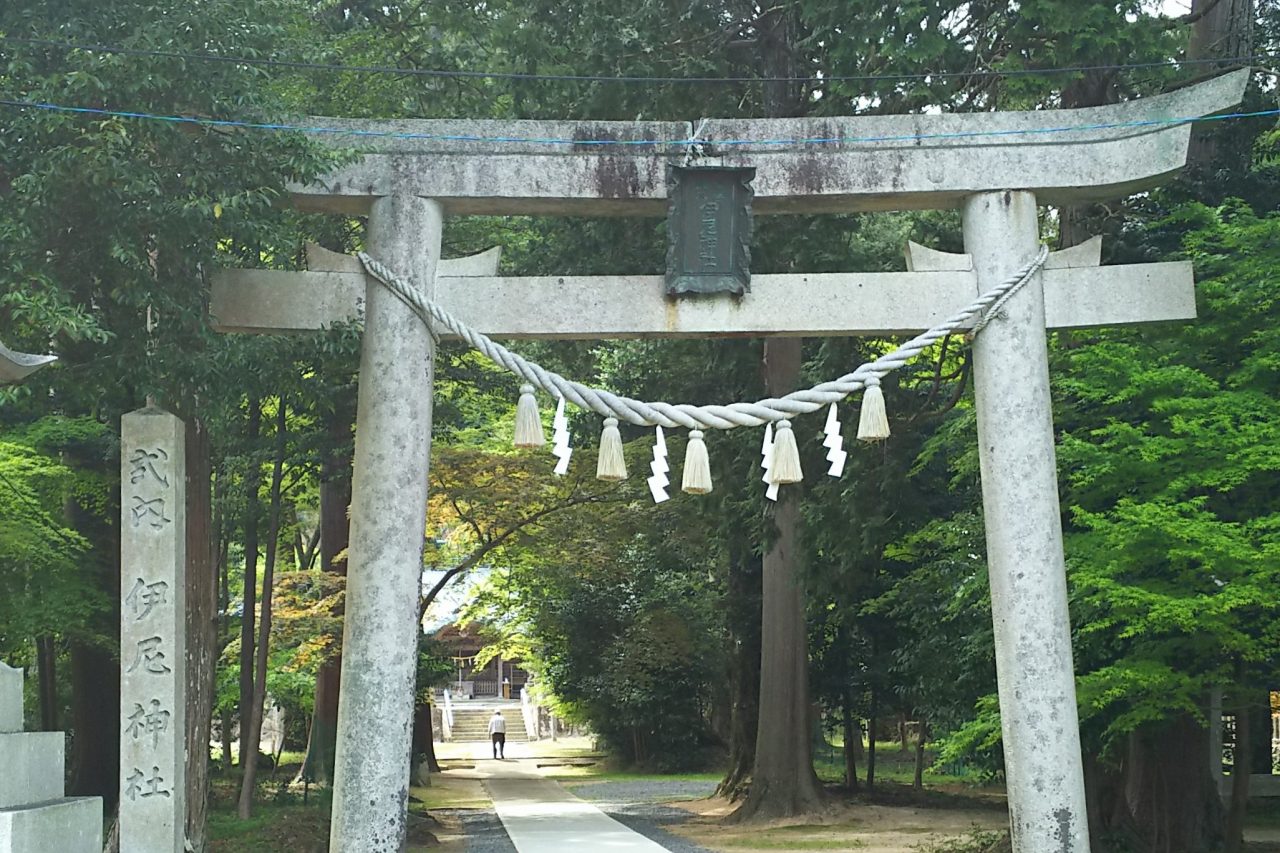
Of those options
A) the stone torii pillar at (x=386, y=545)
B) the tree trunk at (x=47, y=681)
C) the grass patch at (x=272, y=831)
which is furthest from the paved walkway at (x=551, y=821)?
the stone torii pillar at (x=386, y=545)

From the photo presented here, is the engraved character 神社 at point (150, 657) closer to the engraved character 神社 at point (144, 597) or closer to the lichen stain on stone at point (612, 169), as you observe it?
the engraved character 神社 at point (144, 597)

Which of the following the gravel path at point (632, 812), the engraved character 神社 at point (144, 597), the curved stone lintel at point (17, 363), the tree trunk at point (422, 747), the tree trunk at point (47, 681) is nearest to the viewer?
the curved stone lintel at point (17, 363)

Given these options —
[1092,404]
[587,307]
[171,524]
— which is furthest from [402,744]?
[1092,404]

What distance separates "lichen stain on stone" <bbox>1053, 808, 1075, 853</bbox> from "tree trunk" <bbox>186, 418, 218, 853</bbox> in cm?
637

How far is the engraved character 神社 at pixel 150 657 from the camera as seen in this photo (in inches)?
302

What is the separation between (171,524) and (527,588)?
17.1 metres

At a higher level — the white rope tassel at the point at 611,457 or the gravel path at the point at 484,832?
the white rope tassel at the point at 611,457

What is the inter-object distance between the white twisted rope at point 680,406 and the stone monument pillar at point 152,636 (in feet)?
5.84

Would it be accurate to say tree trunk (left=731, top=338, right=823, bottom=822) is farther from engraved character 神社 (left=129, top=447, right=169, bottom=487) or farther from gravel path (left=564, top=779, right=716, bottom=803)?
engraved character 神社 (left=129, top=447, right=169, bottom=487)

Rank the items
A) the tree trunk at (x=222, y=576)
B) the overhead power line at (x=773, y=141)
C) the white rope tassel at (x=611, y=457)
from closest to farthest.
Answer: the white rope tassel at (x=611, y=457) < the overhead power line at (x=773, y=141) < the tree trunk at (x=222, y=576)

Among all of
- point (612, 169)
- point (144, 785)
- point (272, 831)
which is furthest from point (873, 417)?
point (272, 831)

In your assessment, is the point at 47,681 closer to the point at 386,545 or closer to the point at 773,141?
the point at 386,545

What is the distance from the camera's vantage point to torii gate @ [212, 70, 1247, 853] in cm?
897

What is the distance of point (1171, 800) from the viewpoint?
1286 centimetres
